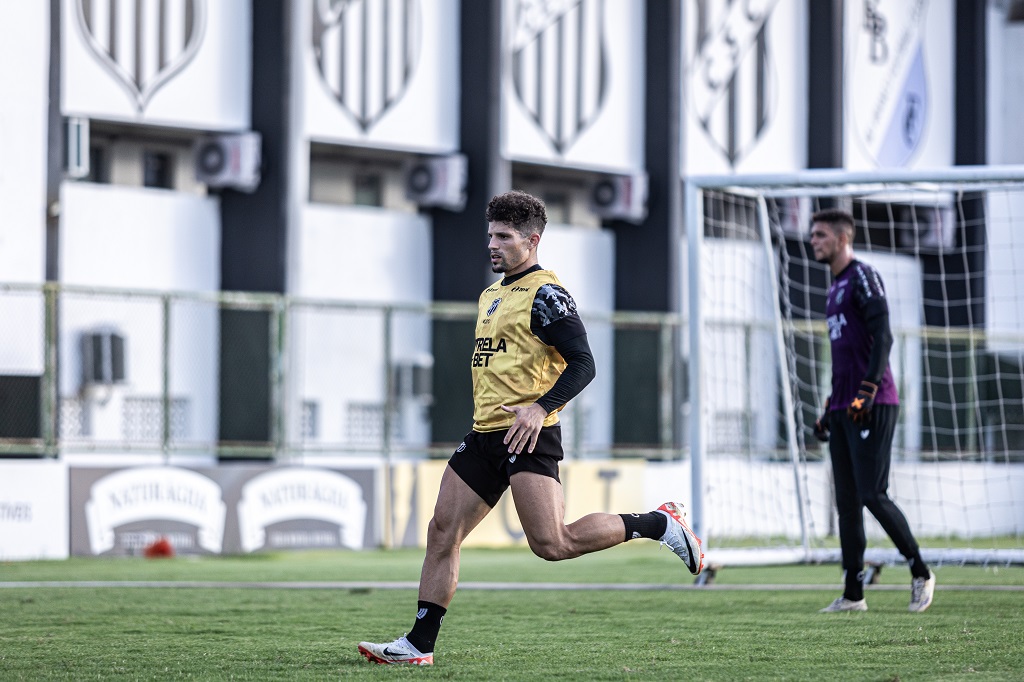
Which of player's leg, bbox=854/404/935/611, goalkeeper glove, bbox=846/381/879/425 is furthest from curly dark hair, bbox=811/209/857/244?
player's leg, bbox=854/404/935/611

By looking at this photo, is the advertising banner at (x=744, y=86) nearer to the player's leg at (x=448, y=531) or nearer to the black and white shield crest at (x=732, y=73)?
the black and white shield crest at (x=732, y=73)

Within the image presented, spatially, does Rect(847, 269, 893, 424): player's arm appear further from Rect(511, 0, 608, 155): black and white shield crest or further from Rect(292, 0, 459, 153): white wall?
Rect(511, 0, 608, 155): black and white shield crest

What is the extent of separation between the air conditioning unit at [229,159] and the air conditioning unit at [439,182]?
9.93 feet

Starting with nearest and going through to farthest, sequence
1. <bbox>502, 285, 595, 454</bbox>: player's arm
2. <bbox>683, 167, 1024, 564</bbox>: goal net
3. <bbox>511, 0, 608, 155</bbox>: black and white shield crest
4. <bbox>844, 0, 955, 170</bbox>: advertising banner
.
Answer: <bbox>502, 285, 595, 454</bbox>: player's arm, <bbox>683, 167, 1024, 564</bbox>: goal net, <bbox>511, 0, 608, 155</bbox>: black and white shield crest, <bbox>844, 0, 955, 170</bbox>: advertising banner

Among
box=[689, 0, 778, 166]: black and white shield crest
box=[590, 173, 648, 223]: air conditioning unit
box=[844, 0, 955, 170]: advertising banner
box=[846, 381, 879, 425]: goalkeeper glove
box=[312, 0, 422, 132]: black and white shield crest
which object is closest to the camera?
box=[846, 381, 879, 425]: goalkeeper glove

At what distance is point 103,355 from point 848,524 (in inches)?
525

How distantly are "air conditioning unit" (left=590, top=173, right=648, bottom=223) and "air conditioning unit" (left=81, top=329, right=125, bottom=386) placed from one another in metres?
9.48

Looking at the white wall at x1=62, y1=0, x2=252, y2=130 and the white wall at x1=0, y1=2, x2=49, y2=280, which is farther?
the white wall at x1=62, y1=0, x2=252, y2=130

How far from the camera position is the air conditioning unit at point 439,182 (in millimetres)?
23797

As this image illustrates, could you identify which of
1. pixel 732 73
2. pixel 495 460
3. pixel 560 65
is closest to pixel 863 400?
pixel 495 460

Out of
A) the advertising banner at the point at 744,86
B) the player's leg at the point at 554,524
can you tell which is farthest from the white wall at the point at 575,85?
the player's leg at the point at 554,524

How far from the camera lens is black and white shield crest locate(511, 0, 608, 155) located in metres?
24.7

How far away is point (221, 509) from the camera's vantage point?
17.2m

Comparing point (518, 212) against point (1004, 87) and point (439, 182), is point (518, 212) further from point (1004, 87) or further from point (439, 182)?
point (1004, 87)
